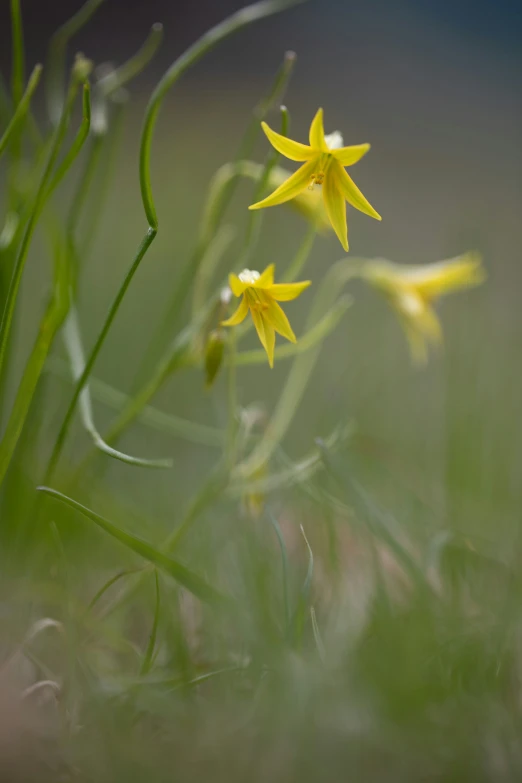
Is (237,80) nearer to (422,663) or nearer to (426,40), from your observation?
(426,40)

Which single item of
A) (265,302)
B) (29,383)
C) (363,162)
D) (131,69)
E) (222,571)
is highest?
(363,162)

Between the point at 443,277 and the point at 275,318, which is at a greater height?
the point at 443,277

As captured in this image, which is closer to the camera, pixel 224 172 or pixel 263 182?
pixel 263 182

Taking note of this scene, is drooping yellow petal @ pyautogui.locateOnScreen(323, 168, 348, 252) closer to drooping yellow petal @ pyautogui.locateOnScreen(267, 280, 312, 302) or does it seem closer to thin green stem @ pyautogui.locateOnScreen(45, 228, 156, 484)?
drooping yellow petal @ pyautogui.locateOnScreen(267, 280, 312, 302)

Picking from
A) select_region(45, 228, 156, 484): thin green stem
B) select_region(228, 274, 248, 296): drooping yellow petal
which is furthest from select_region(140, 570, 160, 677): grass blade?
select_region(228, 274, 248, 296): drooping yellow petal

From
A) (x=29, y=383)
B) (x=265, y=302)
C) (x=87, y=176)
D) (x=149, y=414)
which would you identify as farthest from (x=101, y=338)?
(x=149, y=414)

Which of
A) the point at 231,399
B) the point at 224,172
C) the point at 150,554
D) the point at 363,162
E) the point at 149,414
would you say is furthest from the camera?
the point at 363,162

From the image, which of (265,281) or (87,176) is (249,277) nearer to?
(265,281)

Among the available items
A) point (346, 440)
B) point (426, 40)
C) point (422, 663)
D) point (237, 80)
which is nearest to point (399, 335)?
point (346, 440)

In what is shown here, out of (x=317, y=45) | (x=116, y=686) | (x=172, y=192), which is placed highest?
(x=317, y=45)
